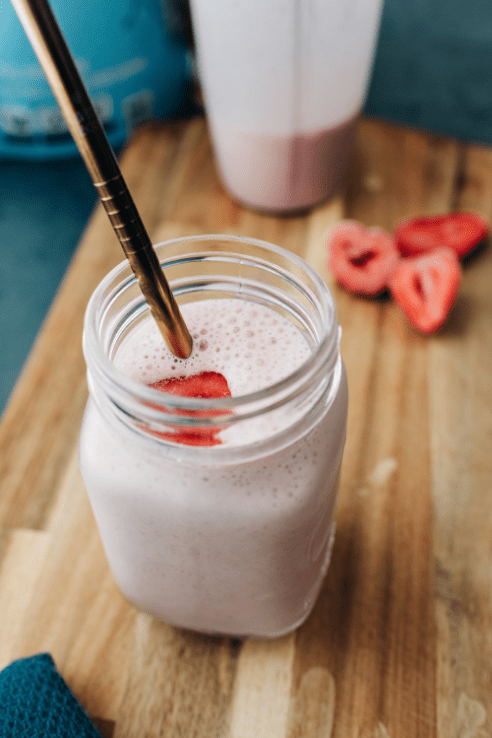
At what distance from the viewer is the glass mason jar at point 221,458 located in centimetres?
37

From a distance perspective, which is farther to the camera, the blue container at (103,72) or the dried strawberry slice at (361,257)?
the blue container at (103,72)

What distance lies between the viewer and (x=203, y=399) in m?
0.35

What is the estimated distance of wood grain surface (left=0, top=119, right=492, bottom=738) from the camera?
1.65 feet

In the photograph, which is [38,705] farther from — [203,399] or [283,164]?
[283,164]

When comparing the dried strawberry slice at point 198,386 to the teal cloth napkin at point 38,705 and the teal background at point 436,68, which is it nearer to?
the teal cloth napkin at point 38,705

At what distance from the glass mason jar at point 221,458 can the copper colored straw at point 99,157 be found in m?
0.04

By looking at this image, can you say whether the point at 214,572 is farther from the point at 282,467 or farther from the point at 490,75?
the point at 490,75

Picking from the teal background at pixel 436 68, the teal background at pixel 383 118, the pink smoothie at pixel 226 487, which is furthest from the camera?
the teal background at pixel 436 68

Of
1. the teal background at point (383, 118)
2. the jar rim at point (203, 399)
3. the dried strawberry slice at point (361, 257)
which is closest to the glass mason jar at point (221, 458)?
the jar rim at point (203, 399)

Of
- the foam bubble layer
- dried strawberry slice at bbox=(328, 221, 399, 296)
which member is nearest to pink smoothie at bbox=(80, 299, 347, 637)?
the foam bubble layer

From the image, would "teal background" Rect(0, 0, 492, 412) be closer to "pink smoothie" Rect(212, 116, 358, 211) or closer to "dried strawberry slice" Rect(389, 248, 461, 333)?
"pink smoothie" Rect(212, 116, 358, 211)

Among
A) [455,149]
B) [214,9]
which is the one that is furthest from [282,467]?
[455,149]

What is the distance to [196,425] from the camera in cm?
36

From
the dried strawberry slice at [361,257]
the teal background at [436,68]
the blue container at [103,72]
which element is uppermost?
the blue container at [103,72]
